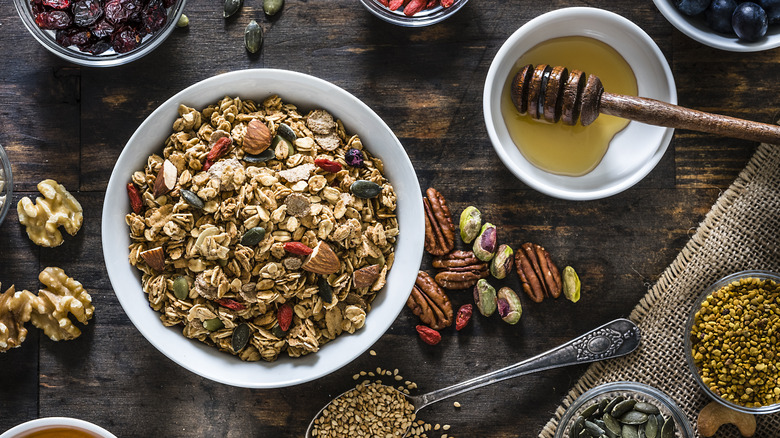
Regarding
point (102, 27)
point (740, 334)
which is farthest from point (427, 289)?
point (102, 27)

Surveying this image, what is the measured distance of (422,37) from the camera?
1.71 meters

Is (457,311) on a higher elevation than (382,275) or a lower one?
lower

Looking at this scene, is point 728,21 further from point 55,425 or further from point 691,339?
point 55,425

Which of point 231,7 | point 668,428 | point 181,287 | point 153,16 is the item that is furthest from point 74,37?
point 668,428

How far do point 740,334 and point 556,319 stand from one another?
Result: 0.47 meters

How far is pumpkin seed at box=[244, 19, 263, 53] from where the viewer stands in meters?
1.67

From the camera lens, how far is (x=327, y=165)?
4.90ft

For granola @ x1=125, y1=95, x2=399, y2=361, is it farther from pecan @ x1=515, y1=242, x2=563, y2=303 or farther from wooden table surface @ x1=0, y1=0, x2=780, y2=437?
pecan @ x1=515, y1=242, x2=563, y2=303

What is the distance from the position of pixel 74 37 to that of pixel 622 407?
169cm

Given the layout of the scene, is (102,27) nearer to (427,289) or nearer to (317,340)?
(317,340)

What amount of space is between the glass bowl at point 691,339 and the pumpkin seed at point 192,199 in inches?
50.5

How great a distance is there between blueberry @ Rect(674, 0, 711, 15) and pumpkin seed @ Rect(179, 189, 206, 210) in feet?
4.10

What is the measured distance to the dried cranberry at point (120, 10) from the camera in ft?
4.99

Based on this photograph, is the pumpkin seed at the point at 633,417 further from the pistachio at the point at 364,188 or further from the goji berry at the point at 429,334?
the pistachio at the point at 364,188
